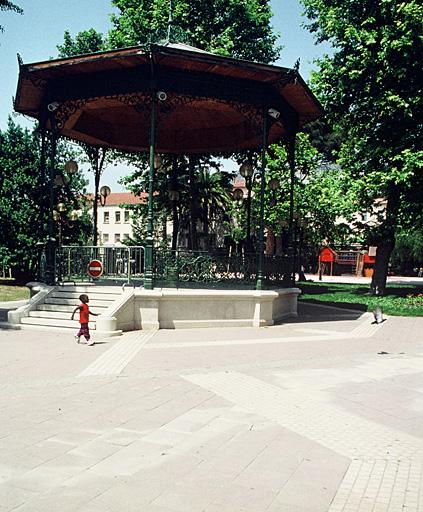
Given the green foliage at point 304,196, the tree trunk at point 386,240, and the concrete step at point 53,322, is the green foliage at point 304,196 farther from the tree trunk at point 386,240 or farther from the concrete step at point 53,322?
the concrete step at point 53,322

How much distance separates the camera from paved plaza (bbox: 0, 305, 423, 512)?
4.27 m

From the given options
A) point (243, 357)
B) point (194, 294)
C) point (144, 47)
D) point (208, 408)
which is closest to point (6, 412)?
point (208, 408)

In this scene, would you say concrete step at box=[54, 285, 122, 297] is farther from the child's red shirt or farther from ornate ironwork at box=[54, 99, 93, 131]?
ornate ironwork at box=[54, 99, 93, 131]

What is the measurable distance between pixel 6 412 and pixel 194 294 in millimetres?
7668

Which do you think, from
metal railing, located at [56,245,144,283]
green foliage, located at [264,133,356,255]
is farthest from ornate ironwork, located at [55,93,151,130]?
green foliage, located at [264,133,356,255]

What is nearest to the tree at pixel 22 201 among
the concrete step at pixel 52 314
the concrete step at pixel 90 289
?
the concrete step at pixel 90 289

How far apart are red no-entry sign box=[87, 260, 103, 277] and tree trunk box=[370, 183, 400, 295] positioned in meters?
15.2

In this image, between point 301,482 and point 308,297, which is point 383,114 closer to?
point 308,297

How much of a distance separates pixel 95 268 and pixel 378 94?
633 inches

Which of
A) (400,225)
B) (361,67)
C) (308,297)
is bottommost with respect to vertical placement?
(308,297)

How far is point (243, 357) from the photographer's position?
10.3m

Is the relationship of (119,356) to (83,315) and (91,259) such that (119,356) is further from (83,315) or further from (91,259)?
(91,259)

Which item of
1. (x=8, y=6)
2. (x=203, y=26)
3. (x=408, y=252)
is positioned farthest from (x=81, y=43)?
(x=408, y=252)

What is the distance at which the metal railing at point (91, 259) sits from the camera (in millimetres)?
15219
